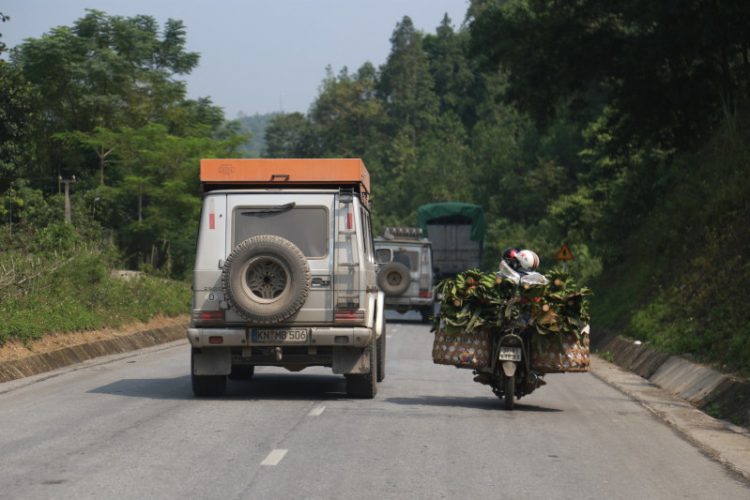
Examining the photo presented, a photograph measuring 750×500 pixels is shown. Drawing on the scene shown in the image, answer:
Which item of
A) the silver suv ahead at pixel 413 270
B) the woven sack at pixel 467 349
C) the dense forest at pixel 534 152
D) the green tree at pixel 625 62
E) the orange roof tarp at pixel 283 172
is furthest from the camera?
the silver suv ahead at pixel 413 270

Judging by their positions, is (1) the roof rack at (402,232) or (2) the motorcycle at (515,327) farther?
(1) the roof rack at (402,232)

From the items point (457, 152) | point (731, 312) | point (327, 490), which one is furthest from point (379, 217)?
point (327, 490)

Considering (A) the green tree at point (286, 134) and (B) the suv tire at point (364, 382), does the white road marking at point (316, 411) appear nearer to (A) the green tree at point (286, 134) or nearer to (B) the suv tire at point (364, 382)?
(B) the suv tire at point (364, 382)

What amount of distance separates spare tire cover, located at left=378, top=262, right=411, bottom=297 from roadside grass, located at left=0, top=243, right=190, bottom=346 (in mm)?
6003

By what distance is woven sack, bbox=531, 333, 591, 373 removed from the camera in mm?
12672

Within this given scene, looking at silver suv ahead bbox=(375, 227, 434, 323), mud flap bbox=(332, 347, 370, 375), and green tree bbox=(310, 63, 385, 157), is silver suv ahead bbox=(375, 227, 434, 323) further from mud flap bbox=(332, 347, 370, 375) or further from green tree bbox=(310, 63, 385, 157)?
green tree bbox=(310, 63, 385, 157)

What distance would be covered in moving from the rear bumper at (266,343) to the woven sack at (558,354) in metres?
2.02

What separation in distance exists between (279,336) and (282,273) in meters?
0.75

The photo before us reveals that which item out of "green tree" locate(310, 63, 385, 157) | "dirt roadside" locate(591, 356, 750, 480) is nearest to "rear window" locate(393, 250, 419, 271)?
"dirt roadside" locate(591, 356, 750, 480)

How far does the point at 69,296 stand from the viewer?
2289 centimetres

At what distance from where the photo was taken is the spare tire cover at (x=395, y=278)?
3247cm

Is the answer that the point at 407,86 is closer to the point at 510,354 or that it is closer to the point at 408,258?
the point at 408,258

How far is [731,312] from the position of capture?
1717 centimetres

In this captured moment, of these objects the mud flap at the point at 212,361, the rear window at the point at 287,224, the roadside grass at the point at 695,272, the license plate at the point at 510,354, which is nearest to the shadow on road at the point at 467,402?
the license plate at the point at 510,354
